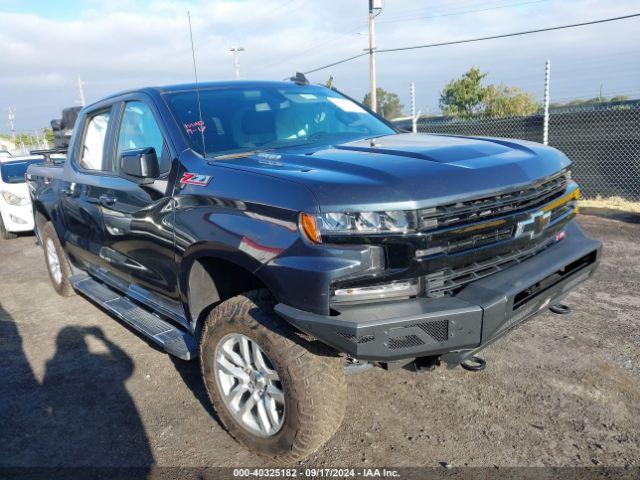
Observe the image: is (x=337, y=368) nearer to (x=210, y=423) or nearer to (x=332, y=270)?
(x=332, y=270)

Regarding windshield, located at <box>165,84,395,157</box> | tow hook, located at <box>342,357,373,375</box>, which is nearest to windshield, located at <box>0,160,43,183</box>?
windshield, located at <box>165,84,395,157</box>

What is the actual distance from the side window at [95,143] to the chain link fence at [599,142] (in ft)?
25.7

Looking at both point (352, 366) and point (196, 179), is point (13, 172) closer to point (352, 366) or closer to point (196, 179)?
point (196, 179)

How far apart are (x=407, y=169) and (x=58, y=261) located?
4604 millimetres

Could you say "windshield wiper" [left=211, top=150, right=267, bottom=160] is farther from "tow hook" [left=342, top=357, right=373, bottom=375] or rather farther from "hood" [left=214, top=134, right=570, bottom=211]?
"tow hook" [left=342, top=357, right=373, bottom=375]

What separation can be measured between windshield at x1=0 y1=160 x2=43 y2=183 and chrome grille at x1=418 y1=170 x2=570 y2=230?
29.2ft

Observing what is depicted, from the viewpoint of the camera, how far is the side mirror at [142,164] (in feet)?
10.2

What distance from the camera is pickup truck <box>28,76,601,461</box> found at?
228 centimetres

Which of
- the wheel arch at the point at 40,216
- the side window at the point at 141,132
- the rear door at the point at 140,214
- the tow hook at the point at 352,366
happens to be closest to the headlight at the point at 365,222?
the tow hook at the point at 352,366

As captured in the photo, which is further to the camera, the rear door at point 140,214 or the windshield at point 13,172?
the windshield at point 13,172

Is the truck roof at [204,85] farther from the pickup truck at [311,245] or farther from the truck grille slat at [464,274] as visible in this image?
the truck grille slat at [464,274]

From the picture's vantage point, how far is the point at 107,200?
3.87 meters

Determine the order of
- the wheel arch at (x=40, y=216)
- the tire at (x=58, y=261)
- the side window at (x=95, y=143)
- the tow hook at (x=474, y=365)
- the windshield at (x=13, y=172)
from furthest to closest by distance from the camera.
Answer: the windshield at (x=13, y=172) → the wheel arch at (x=40, y=216) → the tire at (x=58, y=261) → the side window at (x=95, y=143) → the tow hook at (x=474, y=365)

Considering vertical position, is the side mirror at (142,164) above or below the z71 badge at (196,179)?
above
